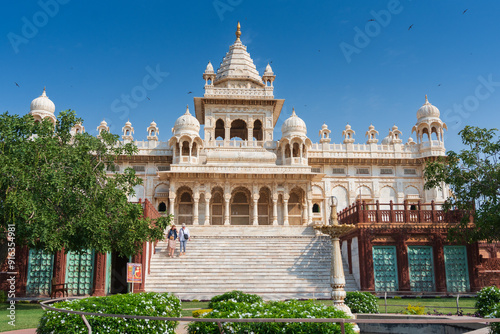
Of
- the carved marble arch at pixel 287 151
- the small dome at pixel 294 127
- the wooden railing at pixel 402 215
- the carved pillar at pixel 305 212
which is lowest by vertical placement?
the wooden railing at pixel 402 215

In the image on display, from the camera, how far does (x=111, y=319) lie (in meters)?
7.78

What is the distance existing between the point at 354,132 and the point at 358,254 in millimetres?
19863

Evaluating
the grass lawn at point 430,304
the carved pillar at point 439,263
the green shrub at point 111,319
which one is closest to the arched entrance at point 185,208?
the carved pillar at point 439,263

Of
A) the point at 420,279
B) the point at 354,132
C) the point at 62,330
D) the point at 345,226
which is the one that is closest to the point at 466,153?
the point at 420,279

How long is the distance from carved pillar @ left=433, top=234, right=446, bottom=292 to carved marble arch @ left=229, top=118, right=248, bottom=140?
21771 mm

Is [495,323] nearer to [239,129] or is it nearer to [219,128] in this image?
[219,128]

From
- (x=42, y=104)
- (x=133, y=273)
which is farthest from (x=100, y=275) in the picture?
(x=42, y=104)

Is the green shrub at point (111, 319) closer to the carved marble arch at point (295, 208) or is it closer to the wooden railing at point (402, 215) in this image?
the wooden railing at point (402, 215)

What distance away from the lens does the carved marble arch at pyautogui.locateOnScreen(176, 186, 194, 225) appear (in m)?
33.6

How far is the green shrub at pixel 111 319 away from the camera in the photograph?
751 centimetres

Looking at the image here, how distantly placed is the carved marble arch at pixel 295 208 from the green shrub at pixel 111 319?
2582 centimetres

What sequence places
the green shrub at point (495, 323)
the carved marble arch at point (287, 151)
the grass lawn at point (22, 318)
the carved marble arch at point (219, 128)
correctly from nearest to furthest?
the green shrub at point (495, 323), the grass lawn at point (22, 318), the carved marble arch at point (287, 151), the carved marble arch at point (219, 128)

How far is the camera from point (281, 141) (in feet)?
114

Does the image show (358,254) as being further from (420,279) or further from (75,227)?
(75,227)
